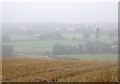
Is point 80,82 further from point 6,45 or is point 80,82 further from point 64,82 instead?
point 6,45

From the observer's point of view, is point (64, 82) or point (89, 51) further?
point (89, 51)

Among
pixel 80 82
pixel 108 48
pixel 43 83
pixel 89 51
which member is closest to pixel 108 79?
pixel 80 82

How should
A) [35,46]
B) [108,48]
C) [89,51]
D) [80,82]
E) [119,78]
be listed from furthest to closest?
[108,48] → [89,51] → [35,46] → [119,78] → [80,82]

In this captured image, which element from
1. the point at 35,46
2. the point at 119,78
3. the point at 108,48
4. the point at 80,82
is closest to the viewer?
the point at 80,82

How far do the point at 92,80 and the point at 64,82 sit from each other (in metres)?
0.99

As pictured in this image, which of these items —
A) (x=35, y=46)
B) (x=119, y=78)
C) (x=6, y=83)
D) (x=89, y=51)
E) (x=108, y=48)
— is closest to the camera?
(x=6, y=83)

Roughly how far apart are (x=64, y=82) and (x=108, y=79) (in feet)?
5.49

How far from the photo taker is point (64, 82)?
25.2ft

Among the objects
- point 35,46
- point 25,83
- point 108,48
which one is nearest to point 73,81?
point 25,83

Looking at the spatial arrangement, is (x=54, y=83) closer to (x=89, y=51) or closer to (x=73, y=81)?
(x=73, y=81)

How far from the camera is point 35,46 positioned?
35.2 meters

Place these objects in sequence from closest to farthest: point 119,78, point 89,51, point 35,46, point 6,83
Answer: point 6,83
point 119,78
point 35,46
point 89,51

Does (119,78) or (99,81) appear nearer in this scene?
(99,81)

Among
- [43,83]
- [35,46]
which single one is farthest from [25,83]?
[35,46]
